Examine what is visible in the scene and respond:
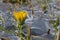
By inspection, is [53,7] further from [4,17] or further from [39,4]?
[4,17]

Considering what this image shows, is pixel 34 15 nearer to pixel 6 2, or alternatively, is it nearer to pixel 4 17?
pixel 4 17

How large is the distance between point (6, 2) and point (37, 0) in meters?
0.35

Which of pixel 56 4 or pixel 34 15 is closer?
pixel 34 15

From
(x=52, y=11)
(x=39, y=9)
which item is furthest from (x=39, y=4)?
(x=52, y=11)

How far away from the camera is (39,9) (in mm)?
2209

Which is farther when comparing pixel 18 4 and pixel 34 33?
pixel 18 4

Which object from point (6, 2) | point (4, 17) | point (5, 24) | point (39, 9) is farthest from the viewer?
point (6, 2)

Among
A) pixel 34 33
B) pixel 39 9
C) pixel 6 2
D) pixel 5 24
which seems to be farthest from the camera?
pixel 6 2

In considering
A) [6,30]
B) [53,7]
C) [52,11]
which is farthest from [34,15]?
[6,30]

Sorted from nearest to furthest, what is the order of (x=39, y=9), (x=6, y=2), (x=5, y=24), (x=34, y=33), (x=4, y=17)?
(x=34, y=33), (x=5, y=24), (x=4, y=17), (x=39, y=9), (x=6, y=2)

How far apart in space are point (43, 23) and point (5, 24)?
0.31m

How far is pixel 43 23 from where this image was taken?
71.4 inches

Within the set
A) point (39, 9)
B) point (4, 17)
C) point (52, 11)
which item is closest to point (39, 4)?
point (39, 9)

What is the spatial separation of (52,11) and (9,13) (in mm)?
400
